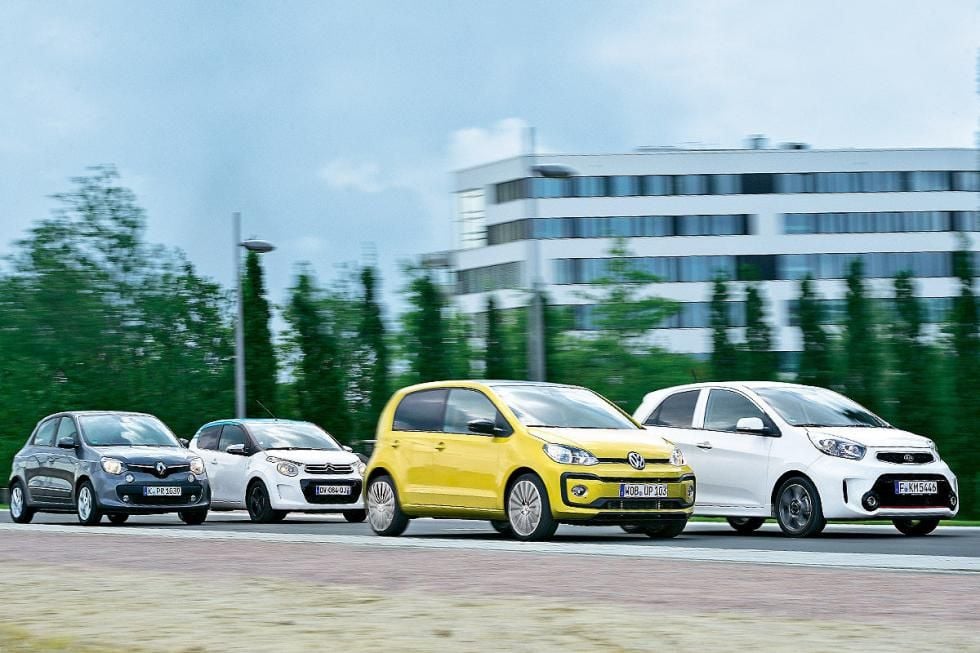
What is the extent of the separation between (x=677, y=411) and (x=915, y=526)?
3016mm

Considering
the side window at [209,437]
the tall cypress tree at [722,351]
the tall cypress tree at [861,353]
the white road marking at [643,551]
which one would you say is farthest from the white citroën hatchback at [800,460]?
the tall cypress tree at [722,351]

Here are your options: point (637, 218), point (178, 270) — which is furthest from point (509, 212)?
point (178, 270)

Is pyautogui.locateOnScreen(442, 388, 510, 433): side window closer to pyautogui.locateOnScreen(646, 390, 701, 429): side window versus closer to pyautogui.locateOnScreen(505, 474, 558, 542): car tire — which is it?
pyautogui.locateOnScreen(505, 474, 558, 542): car tire

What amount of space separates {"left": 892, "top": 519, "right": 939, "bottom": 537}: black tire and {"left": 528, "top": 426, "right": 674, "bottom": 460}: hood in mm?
2963

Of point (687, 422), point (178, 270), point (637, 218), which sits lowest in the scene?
point (687, 422)

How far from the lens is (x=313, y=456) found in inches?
949

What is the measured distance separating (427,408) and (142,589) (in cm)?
730

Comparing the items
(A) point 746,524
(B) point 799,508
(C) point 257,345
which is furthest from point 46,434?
(C) point 257,345

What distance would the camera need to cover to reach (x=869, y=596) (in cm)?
994

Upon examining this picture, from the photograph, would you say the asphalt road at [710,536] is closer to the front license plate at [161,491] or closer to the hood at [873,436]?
the front license plate at [161,491]

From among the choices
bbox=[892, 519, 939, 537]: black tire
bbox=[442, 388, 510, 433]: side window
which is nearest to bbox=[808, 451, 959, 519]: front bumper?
bbox=[892, 519, 939, 537]: black tire

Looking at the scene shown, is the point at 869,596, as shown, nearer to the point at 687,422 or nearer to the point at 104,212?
the point at 687,422

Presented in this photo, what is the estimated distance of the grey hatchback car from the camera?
22.4 m

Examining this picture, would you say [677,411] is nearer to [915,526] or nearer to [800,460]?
[800,460]
